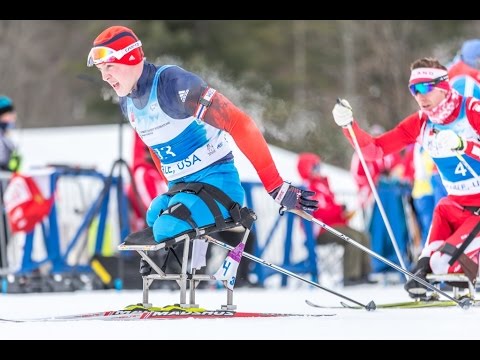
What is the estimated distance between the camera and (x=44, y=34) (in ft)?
130

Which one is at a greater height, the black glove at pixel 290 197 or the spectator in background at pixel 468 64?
the spectator in background at pixel 468 64

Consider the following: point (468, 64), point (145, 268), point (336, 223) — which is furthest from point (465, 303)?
point (336, 223)

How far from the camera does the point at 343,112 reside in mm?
7797

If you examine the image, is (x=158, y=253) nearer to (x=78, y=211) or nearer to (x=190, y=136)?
(x=78, y=211)

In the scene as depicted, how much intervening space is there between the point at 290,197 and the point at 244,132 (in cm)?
46

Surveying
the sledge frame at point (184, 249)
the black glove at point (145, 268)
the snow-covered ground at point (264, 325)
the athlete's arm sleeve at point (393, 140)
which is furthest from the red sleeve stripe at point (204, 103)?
the athlete's arm sleeve at point (393, 140)

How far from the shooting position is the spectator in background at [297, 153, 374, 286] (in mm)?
12133

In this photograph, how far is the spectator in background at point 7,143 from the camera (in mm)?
11513

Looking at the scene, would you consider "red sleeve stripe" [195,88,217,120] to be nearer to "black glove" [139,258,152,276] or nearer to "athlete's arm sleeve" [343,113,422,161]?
"black glove" [139,258,152,276]

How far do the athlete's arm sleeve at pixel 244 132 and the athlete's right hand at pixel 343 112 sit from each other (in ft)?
4.93

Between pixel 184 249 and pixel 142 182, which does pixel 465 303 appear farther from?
pixel 142 182

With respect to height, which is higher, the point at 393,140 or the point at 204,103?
the point at 204,103

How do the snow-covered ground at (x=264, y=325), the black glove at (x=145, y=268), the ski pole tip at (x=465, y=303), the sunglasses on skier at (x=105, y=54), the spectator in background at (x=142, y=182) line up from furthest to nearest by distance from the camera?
the spectator in background at (x=142, y=182) → the ski pole tip at (x=465, y=303) → the black glove at (x=145, y=268) → the sunglasses on skier at (x=105, y=54) → the snow-covered ground at (x=264, y=325)

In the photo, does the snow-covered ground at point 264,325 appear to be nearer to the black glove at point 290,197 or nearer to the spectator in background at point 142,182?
the black glove at point 290,197
